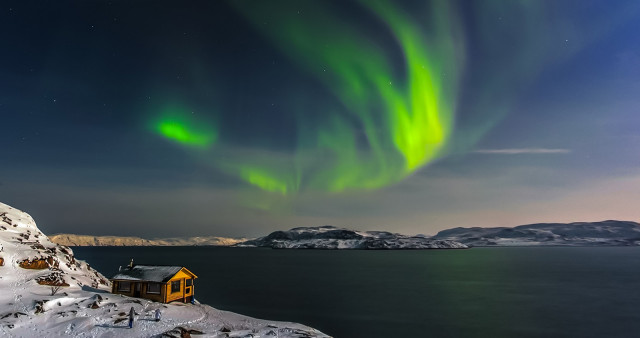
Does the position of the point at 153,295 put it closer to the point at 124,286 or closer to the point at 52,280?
the point at 124,286

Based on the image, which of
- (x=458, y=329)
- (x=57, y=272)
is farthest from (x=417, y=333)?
(x=57, y=272)

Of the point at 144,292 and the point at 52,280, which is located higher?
the point at 52,280

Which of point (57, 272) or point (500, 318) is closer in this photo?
point (57, 272)

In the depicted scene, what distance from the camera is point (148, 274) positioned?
5553 centimetres

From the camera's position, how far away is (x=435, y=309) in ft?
247

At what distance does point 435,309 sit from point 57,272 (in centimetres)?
7046

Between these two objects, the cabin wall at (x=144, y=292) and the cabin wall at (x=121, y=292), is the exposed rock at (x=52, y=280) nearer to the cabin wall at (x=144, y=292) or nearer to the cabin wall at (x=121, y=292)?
the cabin wall at (x=121, y=292)

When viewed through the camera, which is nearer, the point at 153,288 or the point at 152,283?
the point at 153,288

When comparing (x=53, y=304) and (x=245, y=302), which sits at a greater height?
(x=53, y=304)

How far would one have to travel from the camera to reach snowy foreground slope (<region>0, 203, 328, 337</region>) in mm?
39688

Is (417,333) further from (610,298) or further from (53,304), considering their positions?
(610,298)

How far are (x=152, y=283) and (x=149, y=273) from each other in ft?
6.64

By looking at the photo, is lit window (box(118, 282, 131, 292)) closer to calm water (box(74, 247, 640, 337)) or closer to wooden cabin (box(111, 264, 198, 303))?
wooden cabin (box(111, 264, 198, 303))

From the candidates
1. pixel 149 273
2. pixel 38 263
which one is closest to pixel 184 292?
pixel 149 273
